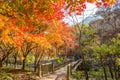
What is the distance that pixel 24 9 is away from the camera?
26.5 ft

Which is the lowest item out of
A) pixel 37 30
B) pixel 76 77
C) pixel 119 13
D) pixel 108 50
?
pixel 76 77

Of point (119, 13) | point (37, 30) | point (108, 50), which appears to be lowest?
point (108, 50)

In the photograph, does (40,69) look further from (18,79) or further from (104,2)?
(104,2)

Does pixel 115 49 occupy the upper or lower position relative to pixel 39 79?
upper

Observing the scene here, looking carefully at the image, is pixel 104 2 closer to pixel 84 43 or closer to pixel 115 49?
pixel 115 49

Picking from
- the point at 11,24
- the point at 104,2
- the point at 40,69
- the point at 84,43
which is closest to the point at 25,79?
the point at 40,69

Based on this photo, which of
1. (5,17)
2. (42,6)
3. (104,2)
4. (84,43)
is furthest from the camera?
(84,43)

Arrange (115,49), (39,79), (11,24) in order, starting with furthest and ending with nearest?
(115,49), (39,79), (11,24)

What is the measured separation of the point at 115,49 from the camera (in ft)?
63.4

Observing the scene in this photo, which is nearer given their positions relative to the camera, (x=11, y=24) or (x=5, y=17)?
(x=5, y=17)

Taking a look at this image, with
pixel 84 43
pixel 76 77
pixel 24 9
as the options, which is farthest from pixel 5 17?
pixel 84 43

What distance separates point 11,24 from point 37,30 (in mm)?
8118

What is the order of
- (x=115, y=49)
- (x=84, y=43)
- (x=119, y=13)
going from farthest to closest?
(x=84, y=43), (x=119, y=13), (x=115, y=49)

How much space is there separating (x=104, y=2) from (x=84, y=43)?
117 ft
